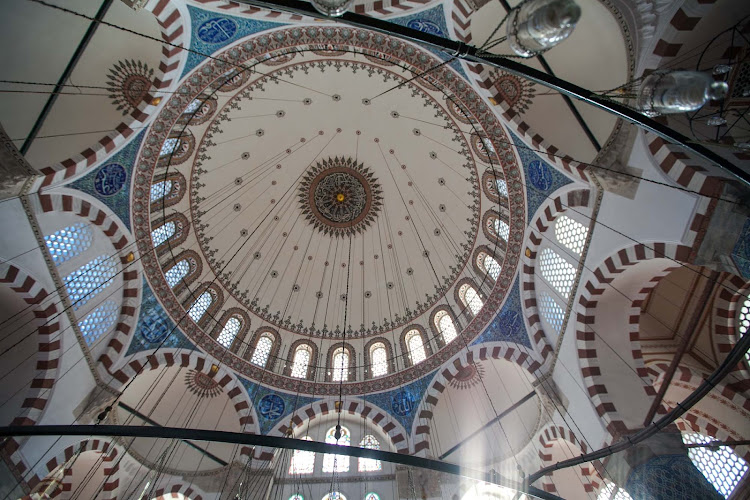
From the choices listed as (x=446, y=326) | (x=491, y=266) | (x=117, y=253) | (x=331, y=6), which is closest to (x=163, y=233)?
(x=117, y=253)

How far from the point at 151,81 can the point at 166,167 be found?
91.0 inches

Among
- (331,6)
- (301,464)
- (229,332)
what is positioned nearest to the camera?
(331,6)

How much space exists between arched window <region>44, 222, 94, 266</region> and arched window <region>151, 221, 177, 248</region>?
1396 millimetres

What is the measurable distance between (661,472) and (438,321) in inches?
248

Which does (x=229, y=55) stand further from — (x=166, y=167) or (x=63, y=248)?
(x=63, y=248)

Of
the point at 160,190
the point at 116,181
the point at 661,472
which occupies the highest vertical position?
the point at 160,190

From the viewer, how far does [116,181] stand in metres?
8.34

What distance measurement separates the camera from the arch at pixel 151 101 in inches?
271

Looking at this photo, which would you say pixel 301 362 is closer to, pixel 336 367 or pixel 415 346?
pixel 336 367

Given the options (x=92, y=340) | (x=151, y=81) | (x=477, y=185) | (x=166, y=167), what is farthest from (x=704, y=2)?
(x=92, y=340)

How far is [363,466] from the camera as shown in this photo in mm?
10492

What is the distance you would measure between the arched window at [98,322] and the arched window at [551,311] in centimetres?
950

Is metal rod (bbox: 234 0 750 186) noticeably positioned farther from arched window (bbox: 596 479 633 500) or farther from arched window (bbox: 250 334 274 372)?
arched window (bbox: 250 334 274 372)

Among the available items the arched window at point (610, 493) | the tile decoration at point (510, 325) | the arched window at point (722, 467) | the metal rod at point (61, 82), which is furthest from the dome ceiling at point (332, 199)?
the arched window at point (722, 467)
